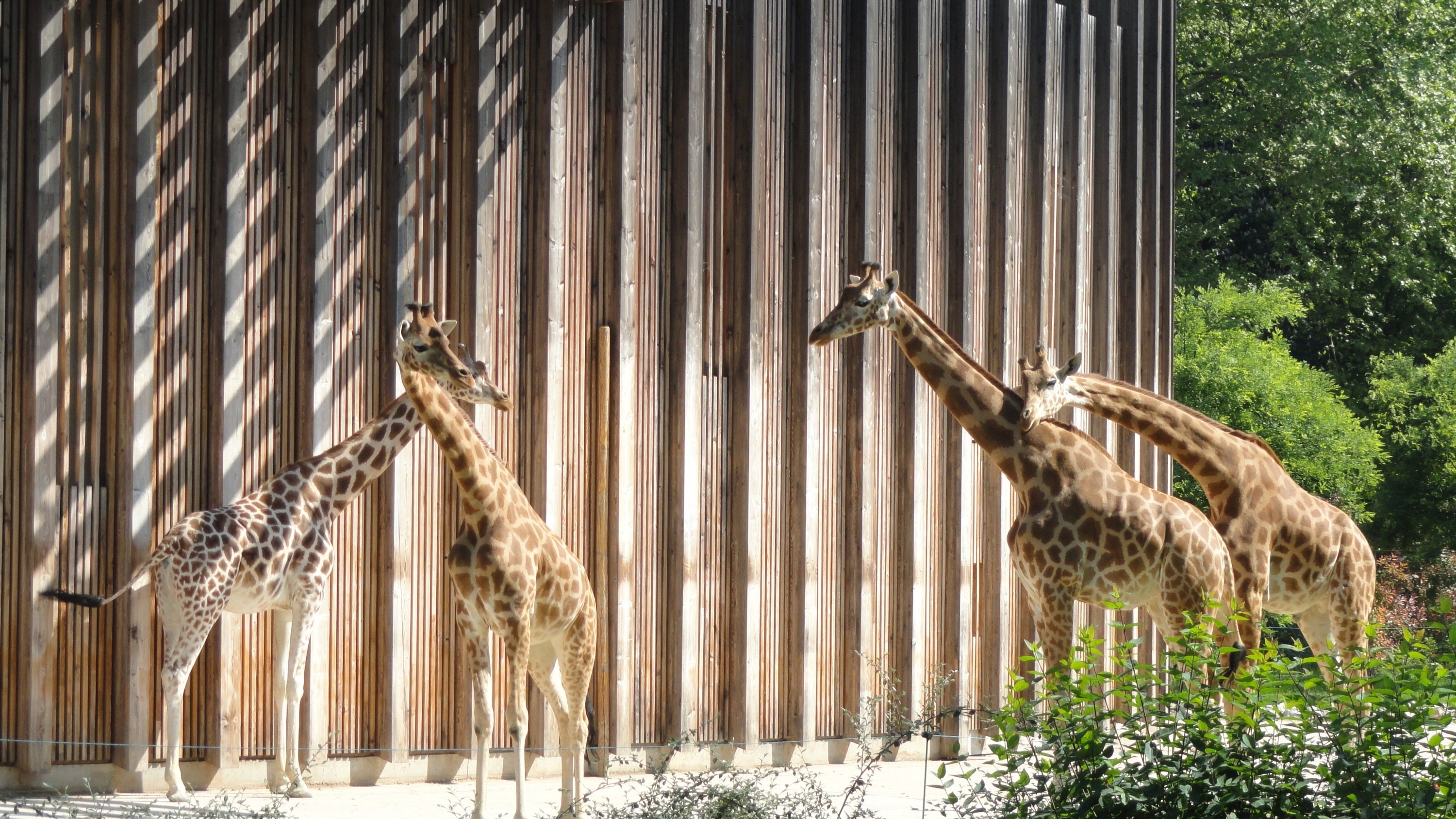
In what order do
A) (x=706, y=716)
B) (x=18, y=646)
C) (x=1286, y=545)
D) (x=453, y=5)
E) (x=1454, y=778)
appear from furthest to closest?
(x=706, y=716) < (x=453, y=5) < (x=1286, y=545) < (x=18, y=646) < (x=1454, y=778)

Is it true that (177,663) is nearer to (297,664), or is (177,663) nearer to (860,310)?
(297,664)

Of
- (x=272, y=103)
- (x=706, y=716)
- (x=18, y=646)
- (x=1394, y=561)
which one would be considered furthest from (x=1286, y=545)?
(x=1394, y=561)

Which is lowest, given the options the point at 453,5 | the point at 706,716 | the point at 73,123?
the point at 706,716

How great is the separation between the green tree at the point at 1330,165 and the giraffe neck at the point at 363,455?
49.8 feet

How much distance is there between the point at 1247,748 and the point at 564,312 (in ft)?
16.0

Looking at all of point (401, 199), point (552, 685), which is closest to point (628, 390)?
point (401, 199)

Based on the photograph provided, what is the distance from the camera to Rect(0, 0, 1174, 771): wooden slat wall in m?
7.23

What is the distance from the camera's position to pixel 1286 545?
7.67m

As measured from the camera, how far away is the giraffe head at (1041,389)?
22.5 feet

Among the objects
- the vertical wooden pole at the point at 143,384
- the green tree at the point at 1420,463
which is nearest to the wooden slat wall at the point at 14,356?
the vertical wooden pole at the point at 143,384

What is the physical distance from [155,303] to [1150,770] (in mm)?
Answer: 5075

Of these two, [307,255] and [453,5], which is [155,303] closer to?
[307,255]

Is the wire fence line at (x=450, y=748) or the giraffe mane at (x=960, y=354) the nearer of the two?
the wire fence line at (x=450, y=748)

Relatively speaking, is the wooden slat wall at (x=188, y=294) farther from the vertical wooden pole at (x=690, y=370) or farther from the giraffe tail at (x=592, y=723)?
the vertical wooden pole at (x=690, y=370)
